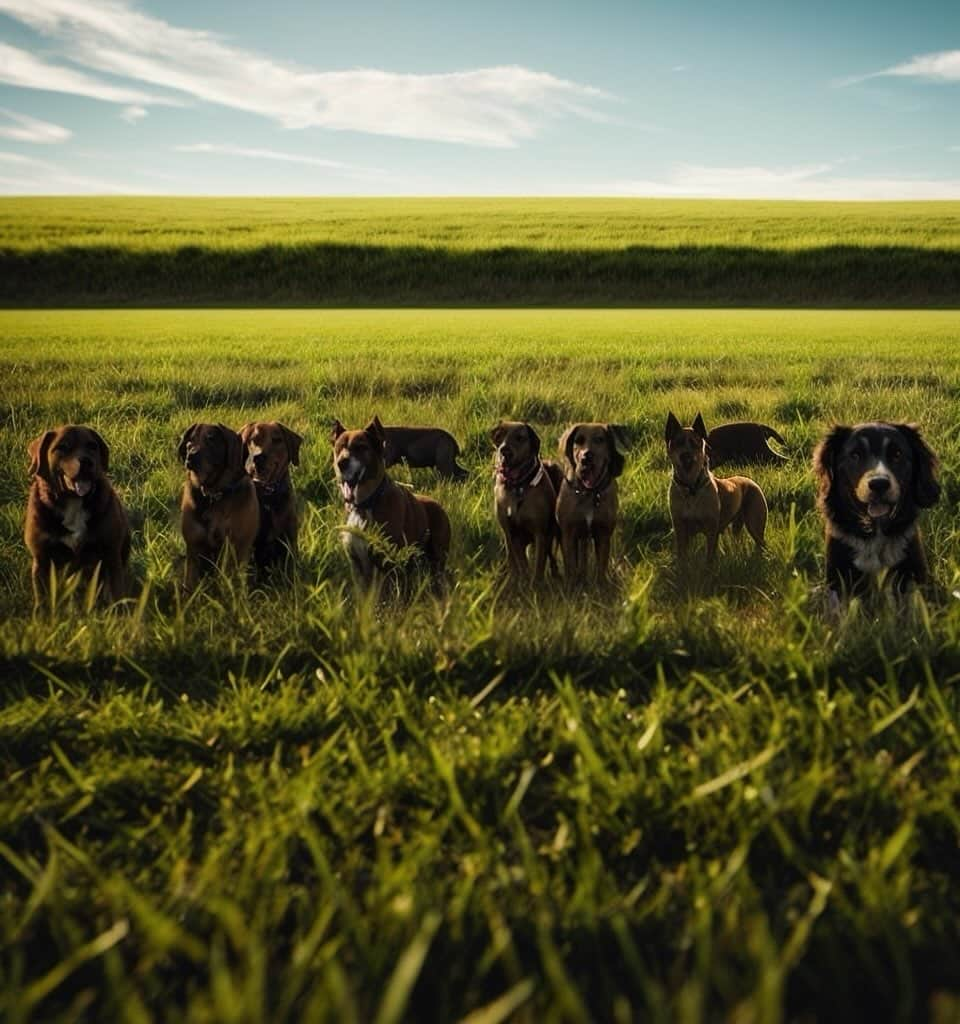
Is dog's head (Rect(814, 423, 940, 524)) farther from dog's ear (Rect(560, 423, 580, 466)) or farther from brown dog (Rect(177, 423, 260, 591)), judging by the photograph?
brown dog (Rect(177, 423, 260, 591))

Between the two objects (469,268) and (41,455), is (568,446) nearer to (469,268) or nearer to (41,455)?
(41,455)

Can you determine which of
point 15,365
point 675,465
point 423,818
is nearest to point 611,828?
point 423,818

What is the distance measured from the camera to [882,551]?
3.87m

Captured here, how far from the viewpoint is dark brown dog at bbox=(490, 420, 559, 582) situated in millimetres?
4816

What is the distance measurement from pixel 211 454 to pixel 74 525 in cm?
77

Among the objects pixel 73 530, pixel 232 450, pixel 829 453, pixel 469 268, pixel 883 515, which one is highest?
pixel 469 268

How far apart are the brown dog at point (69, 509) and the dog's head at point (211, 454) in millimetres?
451

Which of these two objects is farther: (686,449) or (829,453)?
(686,449)

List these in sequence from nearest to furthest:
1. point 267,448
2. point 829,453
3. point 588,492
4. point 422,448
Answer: point 829,453
point 588,492
point 267,448
point 422,448

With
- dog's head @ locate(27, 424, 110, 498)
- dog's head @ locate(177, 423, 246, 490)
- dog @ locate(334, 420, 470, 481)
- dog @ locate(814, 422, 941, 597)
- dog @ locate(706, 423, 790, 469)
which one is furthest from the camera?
dog @ locate(334, 420, 470, 481)

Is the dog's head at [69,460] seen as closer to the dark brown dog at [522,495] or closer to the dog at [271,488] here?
the dog at [271,488]

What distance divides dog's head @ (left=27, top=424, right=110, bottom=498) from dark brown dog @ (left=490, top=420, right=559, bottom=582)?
6.97 feet

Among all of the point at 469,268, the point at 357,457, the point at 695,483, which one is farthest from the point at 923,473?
the point at 469,268

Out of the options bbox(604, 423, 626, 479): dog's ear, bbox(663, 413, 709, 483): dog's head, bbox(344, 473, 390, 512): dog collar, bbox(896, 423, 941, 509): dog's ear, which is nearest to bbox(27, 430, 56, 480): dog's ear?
bbox(344, 473, 390, 512): dog collar
